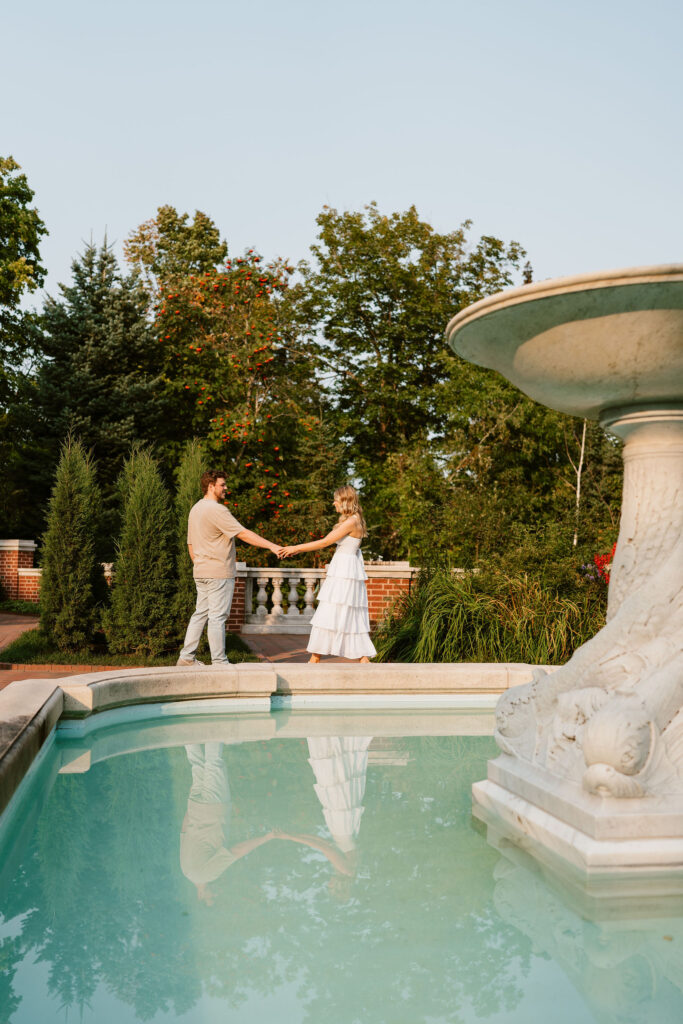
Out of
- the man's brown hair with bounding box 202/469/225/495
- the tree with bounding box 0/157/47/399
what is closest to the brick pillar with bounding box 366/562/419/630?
the man's brown hair with bounding box 202/469/225/495

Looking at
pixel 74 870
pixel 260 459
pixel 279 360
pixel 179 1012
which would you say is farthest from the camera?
pixel 279 360

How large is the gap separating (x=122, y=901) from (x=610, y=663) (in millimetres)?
2257

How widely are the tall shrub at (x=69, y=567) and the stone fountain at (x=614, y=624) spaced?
21.7 feet

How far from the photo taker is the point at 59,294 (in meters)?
24.2

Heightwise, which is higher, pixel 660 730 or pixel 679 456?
pixel 679 456

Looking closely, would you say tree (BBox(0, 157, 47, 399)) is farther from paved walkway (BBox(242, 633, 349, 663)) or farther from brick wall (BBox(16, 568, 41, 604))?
paved walkway (BBox(242, 633, 349, 663))

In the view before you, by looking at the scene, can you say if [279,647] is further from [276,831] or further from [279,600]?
[276,831]

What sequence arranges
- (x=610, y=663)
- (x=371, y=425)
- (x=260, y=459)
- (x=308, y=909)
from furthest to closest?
(x=371, y=425) < (x=260, y=459) < (x=610, y=663) < (x=308, y=909)

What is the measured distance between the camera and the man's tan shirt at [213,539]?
7531 millimetres

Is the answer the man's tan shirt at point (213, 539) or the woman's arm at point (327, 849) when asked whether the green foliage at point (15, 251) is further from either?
the woman's arm at point (327, 849)

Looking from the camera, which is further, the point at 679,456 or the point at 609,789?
the point at 679,456

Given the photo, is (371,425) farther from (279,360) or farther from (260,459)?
(260,459)

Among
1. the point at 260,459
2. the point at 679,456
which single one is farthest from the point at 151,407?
the point at 679,456

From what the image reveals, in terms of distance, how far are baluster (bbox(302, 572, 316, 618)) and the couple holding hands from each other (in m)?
5.32
